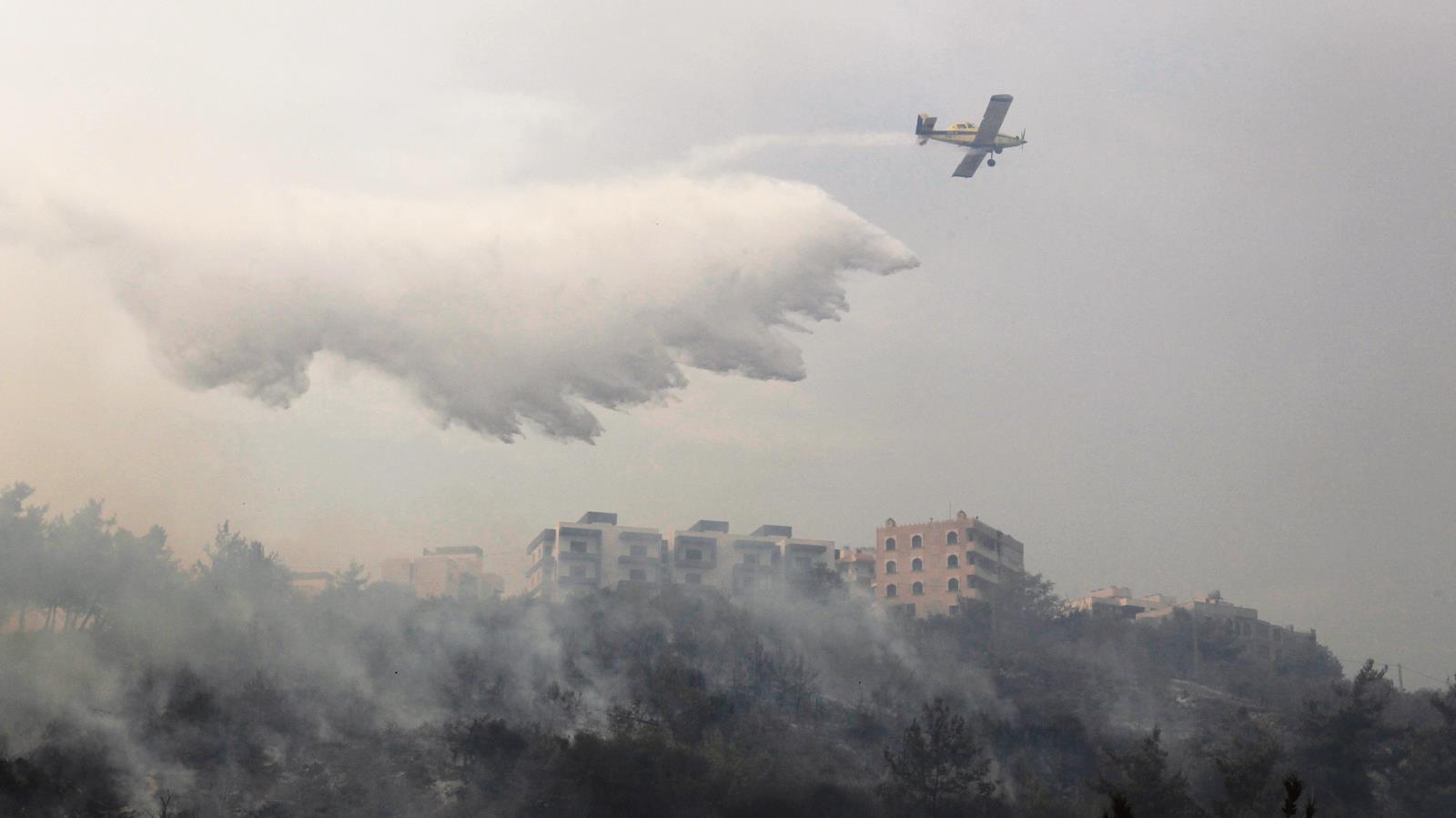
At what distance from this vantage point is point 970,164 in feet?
268

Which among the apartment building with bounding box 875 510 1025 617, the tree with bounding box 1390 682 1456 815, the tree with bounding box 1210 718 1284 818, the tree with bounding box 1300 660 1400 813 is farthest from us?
the apartment building with bounding box 875 510 1025 617

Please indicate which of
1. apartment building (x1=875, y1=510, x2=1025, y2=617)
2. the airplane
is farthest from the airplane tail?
apartment building (x1=875, y1=510, x2=1025, y2=617)

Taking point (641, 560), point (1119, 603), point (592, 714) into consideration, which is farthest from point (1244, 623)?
point (592, 714)

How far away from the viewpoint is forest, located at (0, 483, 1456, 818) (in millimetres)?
78438

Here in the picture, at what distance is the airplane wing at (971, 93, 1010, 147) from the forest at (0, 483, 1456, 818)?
111 ft

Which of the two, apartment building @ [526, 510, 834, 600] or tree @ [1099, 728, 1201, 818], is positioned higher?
apartment building @ [526, 510, 834, 600]

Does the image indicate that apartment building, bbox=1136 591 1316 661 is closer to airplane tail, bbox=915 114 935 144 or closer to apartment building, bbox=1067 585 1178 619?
apartment building, bbox=1067 585 1178 619

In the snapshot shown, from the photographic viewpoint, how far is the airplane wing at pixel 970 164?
81438 millimetres

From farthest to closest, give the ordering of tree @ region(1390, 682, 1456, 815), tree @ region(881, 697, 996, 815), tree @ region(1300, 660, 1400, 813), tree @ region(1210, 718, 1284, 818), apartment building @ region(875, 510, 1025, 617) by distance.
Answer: apartment building @ region(875, 510, 1025, 617)
tree @ region(1300, 660, 1400, 813)
tree @ region(1390, 682, 1456, 815)
tree @ region(881, 697, 996, 815)
tree @ region(1210, 718, 1284, 818)

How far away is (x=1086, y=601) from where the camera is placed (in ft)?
562

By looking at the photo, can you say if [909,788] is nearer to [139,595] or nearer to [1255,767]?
[1255,767]

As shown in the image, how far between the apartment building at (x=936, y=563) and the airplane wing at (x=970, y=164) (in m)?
70.3

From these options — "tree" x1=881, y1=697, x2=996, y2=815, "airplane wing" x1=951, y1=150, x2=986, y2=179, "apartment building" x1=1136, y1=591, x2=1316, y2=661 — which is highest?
"airplane wing" x1=951, y1=150, x2=986, y2=179

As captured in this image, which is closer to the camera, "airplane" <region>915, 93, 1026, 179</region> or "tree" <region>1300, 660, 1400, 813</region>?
"airplane" <region>915, 93, 1026, 179</region>
